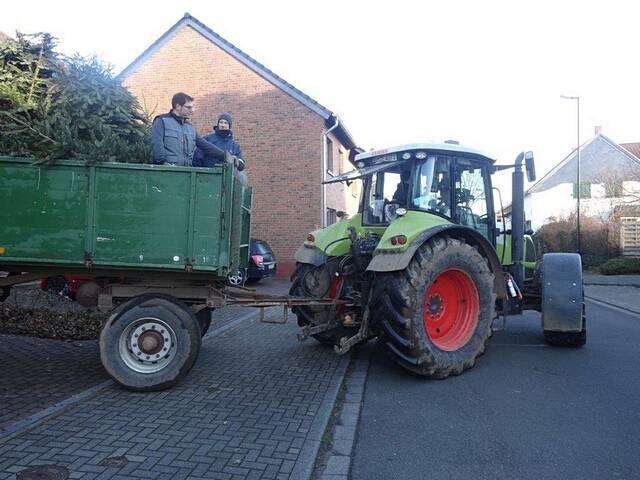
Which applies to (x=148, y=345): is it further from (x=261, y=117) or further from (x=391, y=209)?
(x=261, y=117)

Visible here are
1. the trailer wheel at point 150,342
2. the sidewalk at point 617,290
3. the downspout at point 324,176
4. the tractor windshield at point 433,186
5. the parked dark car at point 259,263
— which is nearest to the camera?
the trailer wheel at point 150,342

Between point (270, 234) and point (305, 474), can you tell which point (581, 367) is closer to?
point (305, 474)

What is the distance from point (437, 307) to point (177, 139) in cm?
328

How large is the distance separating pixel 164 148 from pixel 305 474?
3271 millimetres

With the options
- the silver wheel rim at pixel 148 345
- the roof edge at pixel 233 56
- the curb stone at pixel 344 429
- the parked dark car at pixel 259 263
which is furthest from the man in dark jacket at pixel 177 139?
the roof edge at pixel 233 56

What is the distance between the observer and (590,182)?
32.9 metres

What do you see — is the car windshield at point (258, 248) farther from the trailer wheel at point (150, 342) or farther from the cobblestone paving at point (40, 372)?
the trailer wheel at point (150, 342)

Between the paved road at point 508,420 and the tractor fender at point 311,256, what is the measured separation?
1.35 m

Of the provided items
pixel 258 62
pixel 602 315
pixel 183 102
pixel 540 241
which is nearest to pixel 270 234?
pixel 258 62

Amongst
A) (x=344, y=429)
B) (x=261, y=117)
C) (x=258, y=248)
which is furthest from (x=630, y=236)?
(x=344, y=429)

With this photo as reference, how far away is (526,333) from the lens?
8.34m

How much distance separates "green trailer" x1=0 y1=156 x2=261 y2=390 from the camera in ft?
15.0

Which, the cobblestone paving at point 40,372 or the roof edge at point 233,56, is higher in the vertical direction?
the roof edge at point 233,56

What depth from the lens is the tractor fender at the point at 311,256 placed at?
649cm
